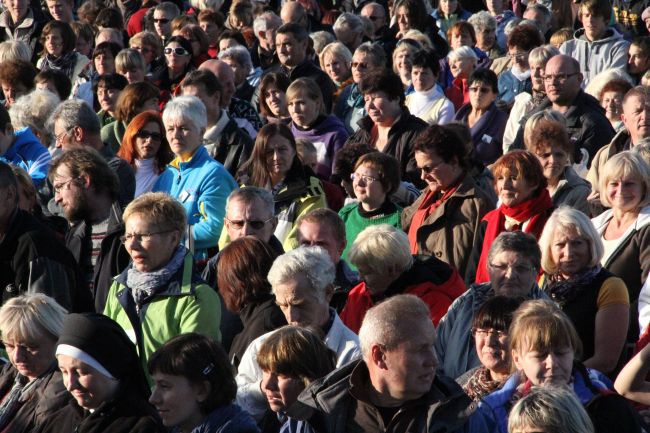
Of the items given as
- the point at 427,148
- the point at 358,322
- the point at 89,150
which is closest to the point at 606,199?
the point at 427,148

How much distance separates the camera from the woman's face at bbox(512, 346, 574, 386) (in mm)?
4906

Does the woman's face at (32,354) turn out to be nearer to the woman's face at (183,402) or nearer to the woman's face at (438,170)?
the woman's face at (183,402)

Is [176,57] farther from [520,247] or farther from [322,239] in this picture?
[520,247]

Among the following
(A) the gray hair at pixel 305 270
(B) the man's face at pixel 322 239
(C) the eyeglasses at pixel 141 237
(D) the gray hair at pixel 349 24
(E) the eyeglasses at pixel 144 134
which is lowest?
(D) the gray hair at pixel 349 24

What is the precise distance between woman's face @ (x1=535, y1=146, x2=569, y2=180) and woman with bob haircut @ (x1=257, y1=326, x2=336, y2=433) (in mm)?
3172

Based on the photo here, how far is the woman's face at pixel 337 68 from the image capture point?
12078 mm

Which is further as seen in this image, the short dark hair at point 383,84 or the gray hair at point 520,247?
the short dark hair at point 383,84

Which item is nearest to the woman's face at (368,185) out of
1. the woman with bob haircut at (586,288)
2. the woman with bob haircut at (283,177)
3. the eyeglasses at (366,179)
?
the eyeglasses at (366,179)

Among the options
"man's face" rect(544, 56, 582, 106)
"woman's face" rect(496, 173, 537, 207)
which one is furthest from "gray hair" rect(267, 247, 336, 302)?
"man's face" rect(544, 56, 582, 106)

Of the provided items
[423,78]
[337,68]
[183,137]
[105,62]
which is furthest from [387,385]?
[105,62]

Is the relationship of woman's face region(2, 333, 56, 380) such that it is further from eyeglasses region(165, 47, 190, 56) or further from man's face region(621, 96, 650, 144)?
eyeglasses region(165, 47, 190, 56)

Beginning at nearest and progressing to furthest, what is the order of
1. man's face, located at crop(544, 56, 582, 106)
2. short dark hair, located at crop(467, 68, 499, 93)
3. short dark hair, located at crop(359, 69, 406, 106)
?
short dark hair, located at crop(359, 69, 406, 106), man's face, located at crop(544, 56, 582, 106), short dark hair, located at crop(467, 68, 499, 93)

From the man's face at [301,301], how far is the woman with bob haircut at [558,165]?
2292 millimetres

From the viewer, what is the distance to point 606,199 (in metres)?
7.12
